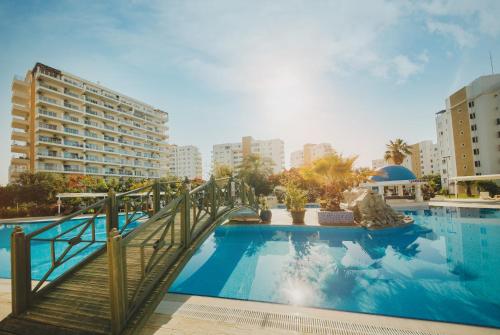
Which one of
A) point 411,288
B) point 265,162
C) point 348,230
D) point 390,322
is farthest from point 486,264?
point 265,162

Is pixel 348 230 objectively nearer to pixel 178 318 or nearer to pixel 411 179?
pixel 178 318

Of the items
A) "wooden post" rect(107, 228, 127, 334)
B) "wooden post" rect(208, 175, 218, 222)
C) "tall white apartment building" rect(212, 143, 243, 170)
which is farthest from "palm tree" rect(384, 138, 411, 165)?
"tall white apartment building" rect(212, 143, 243, 170)

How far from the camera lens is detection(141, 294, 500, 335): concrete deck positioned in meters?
3.39

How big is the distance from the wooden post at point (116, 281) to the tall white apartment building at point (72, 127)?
4673cm

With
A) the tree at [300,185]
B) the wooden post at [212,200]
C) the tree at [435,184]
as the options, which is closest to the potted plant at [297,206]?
the wooden post at [212,200]

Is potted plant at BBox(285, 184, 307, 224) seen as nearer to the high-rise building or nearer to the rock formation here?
the rock formation

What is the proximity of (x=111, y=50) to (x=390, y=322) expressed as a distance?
11.2m

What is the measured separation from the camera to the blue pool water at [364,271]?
4.73 metres

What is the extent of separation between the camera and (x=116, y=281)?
2.95m

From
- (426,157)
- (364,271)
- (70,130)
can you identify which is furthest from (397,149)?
(426,157)

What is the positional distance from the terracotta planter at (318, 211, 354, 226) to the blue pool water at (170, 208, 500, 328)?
0.89 metres

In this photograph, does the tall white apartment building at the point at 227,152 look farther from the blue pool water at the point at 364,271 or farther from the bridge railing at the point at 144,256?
the bridge railing at the point at 144,256

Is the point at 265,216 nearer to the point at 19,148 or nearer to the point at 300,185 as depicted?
the point at 300,185

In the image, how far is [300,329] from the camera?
137 inches
